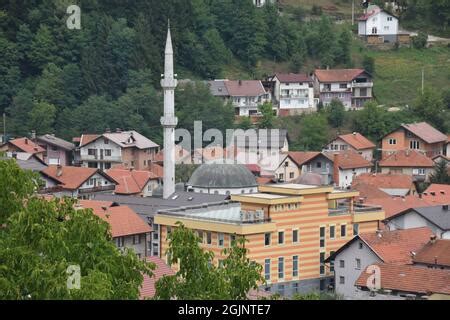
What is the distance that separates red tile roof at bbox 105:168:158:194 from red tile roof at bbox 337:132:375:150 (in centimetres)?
1076

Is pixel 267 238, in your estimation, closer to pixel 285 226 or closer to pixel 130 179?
pixel 285 226

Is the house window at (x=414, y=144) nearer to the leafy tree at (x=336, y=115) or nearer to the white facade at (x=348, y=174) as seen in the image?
the white facade at (x=348, y=174)

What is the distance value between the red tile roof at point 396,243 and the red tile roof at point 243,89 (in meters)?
28.6

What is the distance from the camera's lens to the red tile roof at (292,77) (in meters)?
64.1

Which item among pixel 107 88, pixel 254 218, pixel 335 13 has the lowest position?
pixel 254 218

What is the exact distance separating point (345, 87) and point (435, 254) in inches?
1348

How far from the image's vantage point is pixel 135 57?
60.8 meters

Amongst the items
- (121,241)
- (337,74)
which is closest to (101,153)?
(337,74)

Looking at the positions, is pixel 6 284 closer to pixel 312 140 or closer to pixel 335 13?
pixel 312 140

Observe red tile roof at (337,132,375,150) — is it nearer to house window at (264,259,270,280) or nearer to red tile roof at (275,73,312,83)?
red tile roof at (275,73,312,83)

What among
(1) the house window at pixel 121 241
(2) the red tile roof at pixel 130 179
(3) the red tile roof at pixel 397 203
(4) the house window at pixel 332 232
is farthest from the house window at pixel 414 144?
(1) the house window at pixel 121 241

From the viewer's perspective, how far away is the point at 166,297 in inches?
554
